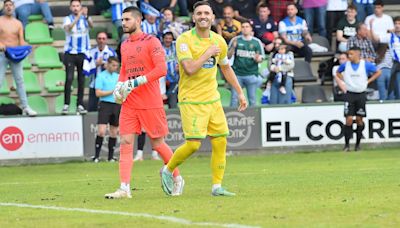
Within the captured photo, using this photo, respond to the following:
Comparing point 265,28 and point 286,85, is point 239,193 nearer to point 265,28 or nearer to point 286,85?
point 286,85

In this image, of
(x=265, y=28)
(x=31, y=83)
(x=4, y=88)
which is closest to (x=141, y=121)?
(x=4, y=88)

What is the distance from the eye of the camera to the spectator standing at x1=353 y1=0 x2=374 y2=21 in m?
28.0

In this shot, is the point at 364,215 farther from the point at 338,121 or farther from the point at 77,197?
the point at 338,121

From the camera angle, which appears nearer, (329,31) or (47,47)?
(47,47)

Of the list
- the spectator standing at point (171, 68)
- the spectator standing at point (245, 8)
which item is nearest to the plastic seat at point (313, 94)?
the spectator standing at point (245, 8)

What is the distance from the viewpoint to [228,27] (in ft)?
83.9

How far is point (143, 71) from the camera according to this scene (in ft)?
42.0

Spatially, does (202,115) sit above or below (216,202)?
above

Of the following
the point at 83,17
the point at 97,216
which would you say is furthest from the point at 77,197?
the point at 83,17

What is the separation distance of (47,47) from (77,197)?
41.0 feet

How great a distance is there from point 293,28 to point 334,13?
2.02 metres

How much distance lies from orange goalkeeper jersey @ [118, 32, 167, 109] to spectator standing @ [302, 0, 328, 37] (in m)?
15.2

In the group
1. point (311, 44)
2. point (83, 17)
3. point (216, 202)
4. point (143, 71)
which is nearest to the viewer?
point (216, 202)

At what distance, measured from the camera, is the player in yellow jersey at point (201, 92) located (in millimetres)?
12438
